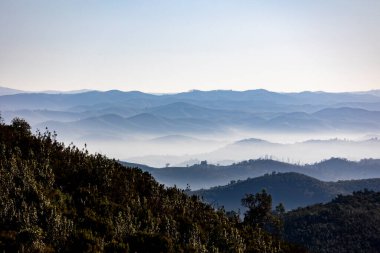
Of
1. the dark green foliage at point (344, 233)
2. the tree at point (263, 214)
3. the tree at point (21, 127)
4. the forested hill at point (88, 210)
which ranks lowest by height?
the dark green foliage at point (344, 233)

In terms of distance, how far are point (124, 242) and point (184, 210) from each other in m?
10.8

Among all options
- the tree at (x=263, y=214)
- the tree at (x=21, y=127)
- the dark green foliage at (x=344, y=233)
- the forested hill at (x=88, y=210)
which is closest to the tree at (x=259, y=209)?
the tree at (x=263, y=214)

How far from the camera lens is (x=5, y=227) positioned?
18.6m

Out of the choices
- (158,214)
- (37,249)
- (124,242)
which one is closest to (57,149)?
(158,214)

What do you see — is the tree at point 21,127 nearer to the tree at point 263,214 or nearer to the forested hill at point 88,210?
the forested hill at point 88,210

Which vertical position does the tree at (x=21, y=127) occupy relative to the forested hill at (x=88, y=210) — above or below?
above

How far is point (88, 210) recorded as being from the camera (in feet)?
78.2

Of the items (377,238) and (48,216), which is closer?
(48,216)

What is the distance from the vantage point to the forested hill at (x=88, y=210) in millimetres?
18734

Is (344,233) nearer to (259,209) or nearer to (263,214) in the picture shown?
(259,209)

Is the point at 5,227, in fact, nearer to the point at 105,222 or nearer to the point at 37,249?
the point at 37,249

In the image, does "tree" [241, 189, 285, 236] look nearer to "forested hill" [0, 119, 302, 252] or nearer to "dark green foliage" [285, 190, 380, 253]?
"forested hill" [0, 119, 302, 252]

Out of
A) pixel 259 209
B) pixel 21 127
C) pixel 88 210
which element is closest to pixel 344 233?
pixel 259 209

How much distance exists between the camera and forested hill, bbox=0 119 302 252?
61.5 feet
